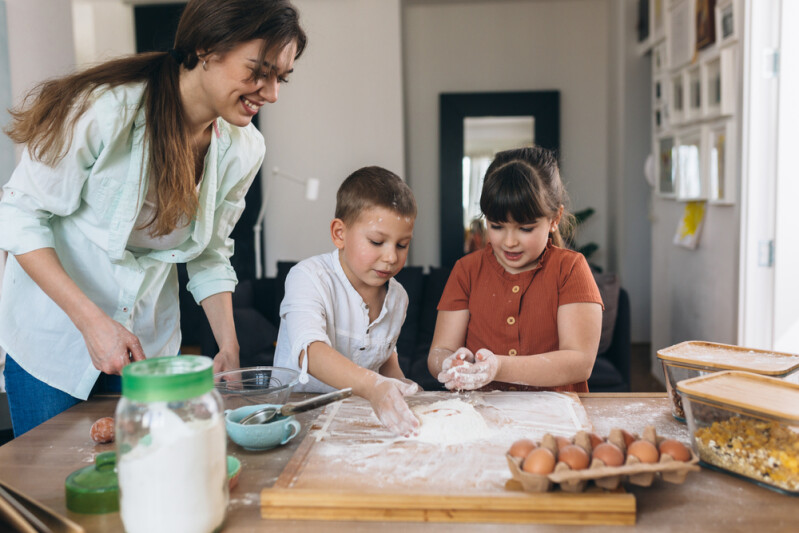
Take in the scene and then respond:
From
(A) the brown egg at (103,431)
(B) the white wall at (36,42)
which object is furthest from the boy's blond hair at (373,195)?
(B) the white wall at (36,42)

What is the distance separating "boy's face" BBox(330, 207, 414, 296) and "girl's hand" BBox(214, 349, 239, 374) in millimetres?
318

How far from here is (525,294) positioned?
156 cm

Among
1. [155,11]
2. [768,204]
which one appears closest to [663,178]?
[768,204]

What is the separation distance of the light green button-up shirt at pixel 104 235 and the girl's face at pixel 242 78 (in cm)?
15

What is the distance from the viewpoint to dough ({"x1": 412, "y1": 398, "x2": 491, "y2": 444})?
1036 mm

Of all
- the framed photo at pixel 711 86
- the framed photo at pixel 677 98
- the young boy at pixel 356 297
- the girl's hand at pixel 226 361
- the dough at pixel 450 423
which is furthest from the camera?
the framed photo at pixel 677 98

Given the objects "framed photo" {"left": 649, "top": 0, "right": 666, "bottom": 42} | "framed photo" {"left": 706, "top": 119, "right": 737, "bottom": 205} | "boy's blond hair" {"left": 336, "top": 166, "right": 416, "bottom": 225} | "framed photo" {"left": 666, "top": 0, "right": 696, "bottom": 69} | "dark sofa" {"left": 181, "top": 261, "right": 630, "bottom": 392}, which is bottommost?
"dark sofa" {"left": 181, "top": 261, "right": 630, "bottom": 392}

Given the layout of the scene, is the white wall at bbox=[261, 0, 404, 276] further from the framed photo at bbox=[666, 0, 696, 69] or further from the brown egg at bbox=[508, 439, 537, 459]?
the brown egg at bbox=[508, 439, 537, 459]

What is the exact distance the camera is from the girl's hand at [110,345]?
1105 millimetres

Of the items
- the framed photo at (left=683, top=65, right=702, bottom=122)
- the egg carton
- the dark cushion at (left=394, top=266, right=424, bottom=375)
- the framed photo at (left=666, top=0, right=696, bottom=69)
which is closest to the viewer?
the egg carton

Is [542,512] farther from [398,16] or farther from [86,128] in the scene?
[398,16]

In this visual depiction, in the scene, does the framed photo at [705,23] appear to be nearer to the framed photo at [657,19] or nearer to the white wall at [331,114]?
the framed photo at [657,19]

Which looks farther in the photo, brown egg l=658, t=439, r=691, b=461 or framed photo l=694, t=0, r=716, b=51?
framed photo l=694, t=0, r=716, b=51

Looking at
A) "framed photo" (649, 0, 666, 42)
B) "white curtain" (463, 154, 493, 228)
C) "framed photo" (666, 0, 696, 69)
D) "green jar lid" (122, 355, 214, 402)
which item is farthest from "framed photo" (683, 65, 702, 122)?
"green jar lid" (122, 355, 214, 402)
